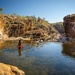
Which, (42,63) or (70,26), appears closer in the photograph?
(42,63)

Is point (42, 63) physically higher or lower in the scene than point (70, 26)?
lower

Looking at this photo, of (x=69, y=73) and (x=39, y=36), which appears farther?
(x=39, y=36)

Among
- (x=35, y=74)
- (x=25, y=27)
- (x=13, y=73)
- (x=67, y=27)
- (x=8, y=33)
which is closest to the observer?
(x=13, y=73)

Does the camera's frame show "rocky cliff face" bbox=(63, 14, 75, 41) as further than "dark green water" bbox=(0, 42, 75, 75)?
Yes

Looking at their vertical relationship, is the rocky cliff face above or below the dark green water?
above

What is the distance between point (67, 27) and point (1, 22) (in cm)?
3909

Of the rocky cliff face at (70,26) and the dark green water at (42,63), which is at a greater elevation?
the rocky cliff face at (70,26)

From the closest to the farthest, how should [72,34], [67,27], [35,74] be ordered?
[35,74]
[72,34]
[67,27]

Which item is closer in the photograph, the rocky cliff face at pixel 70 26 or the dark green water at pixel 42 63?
the dark green water at pixel 42 63

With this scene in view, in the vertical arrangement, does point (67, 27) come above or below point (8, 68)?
above

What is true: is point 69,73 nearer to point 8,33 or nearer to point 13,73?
point 13,73

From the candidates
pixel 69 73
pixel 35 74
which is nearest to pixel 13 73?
pixel 35 74

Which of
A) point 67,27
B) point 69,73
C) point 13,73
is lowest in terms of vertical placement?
point 69,73

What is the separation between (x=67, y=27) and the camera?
8019 cm
